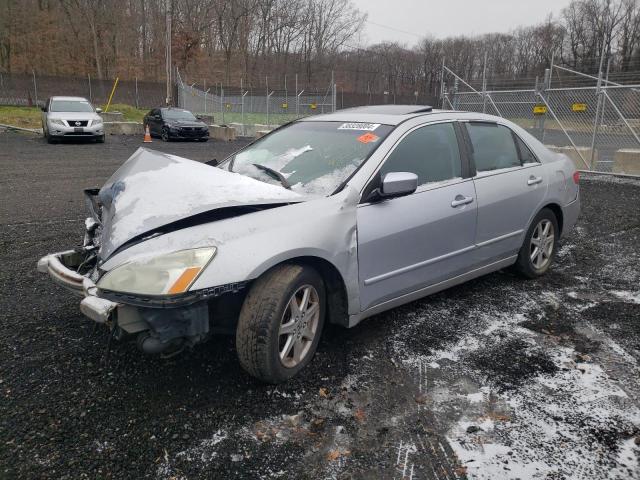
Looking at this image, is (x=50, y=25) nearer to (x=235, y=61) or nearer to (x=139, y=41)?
(x=139, y=41)

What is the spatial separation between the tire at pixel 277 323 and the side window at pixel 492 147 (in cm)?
196

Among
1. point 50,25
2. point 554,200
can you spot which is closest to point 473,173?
point 554,200

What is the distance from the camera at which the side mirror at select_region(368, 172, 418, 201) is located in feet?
10.5

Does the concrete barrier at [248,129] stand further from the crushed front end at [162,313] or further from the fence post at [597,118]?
the crushed front end at [162,313]

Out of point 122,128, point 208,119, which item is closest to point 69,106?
point 122,128

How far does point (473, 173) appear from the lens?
13.1ft

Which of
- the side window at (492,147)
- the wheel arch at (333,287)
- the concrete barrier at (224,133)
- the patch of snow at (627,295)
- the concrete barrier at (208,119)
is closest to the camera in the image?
the wheel arch at (333,287)

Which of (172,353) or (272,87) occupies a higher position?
(272,87)

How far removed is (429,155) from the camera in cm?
377

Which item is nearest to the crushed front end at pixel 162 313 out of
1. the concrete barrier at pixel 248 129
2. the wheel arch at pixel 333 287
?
the wheel arch at pixel 333 287

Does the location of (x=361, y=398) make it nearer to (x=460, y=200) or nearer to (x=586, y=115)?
(x=460, y=200)

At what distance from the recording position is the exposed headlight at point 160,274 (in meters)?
2.44

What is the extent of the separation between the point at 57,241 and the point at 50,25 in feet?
147

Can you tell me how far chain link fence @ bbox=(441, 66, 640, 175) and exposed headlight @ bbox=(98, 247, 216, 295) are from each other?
1164 cm
